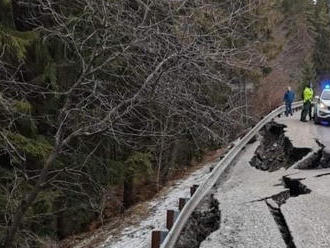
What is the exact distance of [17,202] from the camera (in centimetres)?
955

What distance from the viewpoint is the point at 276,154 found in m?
14.9

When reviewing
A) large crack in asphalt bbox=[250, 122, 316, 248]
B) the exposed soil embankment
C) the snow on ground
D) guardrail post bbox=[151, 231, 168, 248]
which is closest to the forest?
the snow on ground

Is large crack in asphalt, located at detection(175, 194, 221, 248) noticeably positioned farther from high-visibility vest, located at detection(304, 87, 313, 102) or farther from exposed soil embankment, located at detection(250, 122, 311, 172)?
high-visibility vest, located at detection(304, 87, 313, 102)

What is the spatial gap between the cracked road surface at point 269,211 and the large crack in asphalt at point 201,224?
0.52 ft

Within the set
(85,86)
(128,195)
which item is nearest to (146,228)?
(85,86)

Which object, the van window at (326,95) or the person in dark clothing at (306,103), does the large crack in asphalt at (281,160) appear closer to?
the person in dark clothing at (306,103)

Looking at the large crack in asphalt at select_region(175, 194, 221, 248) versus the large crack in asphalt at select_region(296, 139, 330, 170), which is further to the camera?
the large crack in asphalt at select_region(296, 139, 330, 170)

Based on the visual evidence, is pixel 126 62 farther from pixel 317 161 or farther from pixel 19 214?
pixel 317 161

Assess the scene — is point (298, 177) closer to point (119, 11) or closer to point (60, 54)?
point (119, 11)

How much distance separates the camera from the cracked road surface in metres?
6.82

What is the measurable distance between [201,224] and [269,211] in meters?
1.16

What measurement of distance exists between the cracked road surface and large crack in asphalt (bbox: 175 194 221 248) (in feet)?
0.52

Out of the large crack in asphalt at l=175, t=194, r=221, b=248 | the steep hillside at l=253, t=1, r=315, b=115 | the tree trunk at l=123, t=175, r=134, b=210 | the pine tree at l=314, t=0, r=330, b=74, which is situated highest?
the pine tree at l=314, t=0, r=330, b=74

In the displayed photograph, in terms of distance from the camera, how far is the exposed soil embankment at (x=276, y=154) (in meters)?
13.4
